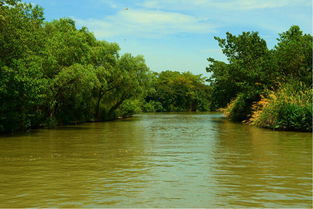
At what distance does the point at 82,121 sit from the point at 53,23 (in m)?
10.3

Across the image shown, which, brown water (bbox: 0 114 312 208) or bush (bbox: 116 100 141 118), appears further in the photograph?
bush (bbox: 116 100 141 118)

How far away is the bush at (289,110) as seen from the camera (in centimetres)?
2657

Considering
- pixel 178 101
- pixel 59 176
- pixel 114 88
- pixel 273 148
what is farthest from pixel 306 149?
pixel 178 101

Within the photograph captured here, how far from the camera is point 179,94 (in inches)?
4013

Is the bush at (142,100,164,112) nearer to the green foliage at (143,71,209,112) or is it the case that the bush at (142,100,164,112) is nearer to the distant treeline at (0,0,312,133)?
the green foliage at (143,71,209,112)

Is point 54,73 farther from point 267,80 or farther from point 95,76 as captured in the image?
point 267,80

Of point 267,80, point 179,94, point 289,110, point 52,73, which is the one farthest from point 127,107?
point 179,94

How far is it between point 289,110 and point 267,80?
948 cm

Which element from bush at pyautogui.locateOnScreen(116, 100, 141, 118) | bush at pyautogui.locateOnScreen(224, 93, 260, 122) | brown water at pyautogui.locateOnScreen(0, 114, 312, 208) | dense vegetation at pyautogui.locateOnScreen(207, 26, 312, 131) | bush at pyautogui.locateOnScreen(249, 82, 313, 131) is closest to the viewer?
brown water at pyautogui.locateOnScreen(0, 114, 312, 208)

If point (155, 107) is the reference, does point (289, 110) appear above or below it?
below

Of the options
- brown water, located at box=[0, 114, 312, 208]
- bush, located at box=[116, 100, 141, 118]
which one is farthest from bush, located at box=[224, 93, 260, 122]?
brown water, located at box=[0, 114, 312, 208]

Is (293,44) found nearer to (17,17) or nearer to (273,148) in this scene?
(273,148)

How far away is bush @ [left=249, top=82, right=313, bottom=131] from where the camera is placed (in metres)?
26.6

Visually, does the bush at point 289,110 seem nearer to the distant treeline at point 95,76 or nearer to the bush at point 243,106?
the distant treeline at point 95,76
